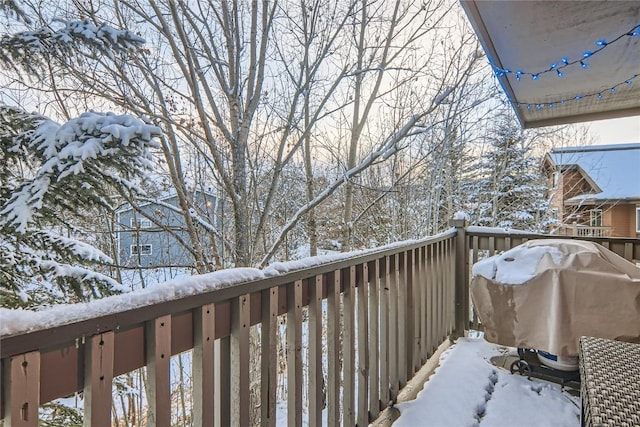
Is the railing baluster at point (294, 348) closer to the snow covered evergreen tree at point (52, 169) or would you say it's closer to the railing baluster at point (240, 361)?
the railing baluster at point (240, 361)

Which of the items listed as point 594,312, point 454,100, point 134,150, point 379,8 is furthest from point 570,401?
point 379,8

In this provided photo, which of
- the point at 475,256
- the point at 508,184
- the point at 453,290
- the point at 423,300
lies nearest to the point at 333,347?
the point at 423,300

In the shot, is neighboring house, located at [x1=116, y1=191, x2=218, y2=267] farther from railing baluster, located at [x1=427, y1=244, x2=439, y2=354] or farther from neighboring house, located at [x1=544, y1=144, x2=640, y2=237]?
neighboring house, located at [x1=544, y1=144, x2=640, y2=237]

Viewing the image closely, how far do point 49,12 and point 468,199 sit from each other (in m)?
10.1

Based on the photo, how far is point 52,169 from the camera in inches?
84.3

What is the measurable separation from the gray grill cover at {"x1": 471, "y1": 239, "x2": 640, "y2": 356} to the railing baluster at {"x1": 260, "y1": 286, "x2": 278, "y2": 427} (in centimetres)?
186

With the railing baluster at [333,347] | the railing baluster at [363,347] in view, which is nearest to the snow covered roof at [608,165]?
the railing baluster at [363,347]

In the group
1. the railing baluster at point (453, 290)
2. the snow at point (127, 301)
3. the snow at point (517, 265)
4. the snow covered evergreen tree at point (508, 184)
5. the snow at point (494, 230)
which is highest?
the snow covered evergreen tree at point (508, 184)

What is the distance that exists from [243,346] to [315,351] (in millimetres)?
508

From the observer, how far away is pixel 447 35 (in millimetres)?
5762

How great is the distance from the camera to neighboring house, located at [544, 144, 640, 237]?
12195 mm

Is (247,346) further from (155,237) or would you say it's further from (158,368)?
(155,237)

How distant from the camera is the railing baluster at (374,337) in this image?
2234mm

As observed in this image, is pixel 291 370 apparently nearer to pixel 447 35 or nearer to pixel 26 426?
pixel 26 426
